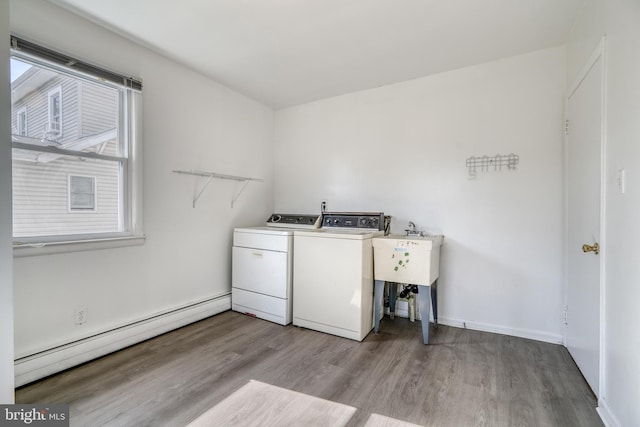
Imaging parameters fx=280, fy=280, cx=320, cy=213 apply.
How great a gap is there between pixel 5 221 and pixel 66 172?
94 cm

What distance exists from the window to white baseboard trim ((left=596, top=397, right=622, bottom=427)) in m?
3.22

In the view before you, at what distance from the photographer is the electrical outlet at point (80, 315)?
198cm

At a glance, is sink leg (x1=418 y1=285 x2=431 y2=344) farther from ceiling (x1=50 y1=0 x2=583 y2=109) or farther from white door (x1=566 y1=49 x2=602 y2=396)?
ceiling (x1=50 y1=0 x2=583 y2=109)

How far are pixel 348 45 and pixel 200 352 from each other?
8.98ft

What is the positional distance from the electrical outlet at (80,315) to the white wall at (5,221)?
0.84 metres

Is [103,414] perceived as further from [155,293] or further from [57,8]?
[57,8]

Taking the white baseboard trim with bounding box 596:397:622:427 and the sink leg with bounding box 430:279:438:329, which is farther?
the sink leg with bounding box 430:279:438:329

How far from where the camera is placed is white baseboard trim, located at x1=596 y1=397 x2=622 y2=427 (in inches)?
54.0

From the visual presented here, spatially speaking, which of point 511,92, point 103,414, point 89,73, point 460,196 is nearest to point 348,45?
point 511,92

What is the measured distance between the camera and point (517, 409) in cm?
157

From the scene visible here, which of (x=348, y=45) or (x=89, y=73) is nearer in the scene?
(x=89, y=73)

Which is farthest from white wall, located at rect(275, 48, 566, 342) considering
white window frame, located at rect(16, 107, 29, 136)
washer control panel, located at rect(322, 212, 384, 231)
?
white window frame, located at rect(16, 107, 29, 136)

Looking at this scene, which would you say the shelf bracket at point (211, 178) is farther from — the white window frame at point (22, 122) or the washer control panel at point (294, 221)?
the white window frame at point (22, 122)

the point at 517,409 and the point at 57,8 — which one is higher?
the point at 57,8
